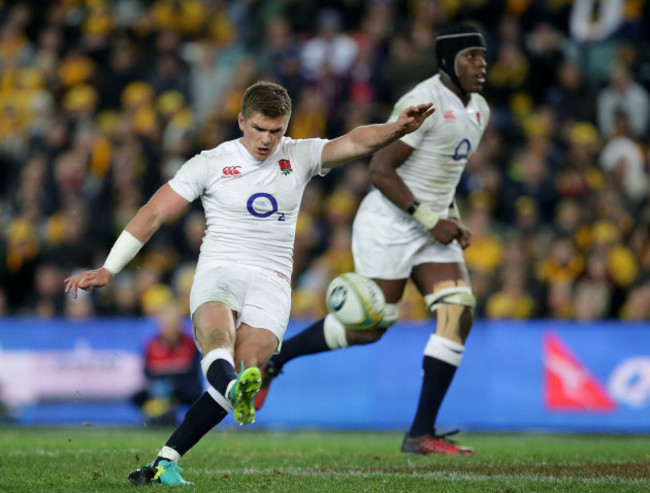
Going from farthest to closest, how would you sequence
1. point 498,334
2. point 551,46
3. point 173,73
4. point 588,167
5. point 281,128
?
point 173,73
point 551,46
point 588,167
point 498,334
point 281,128

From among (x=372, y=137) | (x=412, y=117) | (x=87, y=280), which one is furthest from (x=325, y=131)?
(x=87, y=280)

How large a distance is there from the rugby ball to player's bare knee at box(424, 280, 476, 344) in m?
0.42

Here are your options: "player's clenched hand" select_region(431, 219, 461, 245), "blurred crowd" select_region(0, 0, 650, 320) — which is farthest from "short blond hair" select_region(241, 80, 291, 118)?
"blurred crowd" select_region(0, 0, 650, 320)

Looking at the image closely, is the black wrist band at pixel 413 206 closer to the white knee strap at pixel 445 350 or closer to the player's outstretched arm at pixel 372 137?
the white knee strap at pixel 445 350

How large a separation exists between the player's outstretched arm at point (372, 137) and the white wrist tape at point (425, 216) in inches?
60.0

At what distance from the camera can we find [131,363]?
13.6 meters

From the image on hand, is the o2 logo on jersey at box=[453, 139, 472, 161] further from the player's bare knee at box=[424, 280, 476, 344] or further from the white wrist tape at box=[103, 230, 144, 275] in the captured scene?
the white wrist tape at box=[103, 230, 144, 275]

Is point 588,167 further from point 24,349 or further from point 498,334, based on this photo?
point 24,349

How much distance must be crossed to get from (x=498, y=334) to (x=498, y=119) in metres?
4.49

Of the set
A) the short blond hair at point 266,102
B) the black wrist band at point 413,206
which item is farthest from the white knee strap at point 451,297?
the short blond hair at point 266,102

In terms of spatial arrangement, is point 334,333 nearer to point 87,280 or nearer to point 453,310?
point 453,310

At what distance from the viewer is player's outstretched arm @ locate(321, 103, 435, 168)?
679cm

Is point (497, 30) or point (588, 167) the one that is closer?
point (588, 167)

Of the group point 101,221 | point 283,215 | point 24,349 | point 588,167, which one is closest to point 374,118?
point 588,167
